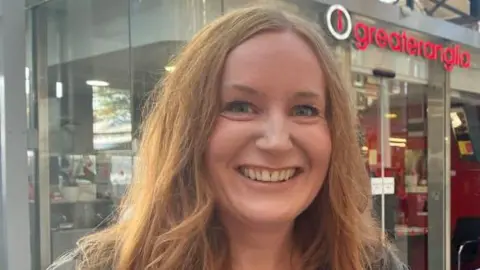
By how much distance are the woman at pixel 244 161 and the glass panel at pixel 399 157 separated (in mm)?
4149

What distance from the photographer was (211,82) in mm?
904

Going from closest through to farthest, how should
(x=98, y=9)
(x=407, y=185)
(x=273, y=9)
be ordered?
(x=273, y=9), (x=98, y=9), (x=407, y=185)

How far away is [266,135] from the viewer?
2.81 feet

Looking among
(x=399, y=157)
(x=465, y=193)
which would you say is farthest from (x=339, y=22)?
(x=465, y=193)

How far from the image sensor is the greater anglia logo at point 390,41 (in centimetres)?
445

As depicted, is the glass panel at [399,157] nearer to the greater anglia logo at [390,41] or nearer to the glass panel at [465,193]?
the greater anglia logo at [390,41]

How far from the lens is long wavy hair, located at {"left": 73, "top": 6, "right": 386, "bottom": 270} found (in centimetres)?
92

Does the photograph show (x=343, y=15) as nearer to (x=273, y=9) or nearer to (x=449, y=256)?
(x=449, y=256)

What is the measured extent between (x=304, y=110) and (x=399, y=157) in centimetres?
494

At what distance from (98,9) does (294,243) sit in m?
3.12

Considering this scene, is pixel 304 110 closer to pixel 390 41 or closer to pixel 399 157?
pixel 390 41

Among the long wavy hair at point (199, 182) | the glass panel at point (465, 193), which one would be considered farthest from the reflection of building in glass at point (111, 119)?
the glass panel at point (465, 193)

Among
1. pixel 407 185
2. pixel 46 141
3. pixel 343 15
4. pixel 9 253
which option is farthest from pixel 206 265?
pixel 407 185

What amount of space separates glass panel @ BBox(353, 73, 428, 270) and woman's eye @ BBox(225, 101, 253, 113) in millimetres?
4268
